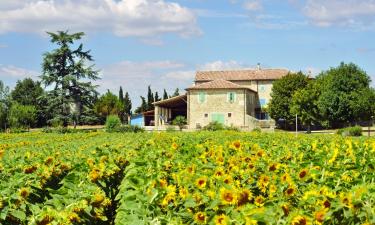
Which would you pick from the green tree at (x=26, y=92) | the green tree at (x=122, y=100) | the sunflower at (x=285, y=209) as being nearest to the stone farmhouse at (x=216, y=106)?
the green tree at (x=122, y=100)

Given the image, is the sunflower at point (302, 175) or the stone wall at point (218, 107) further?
the stone wall at point (218, 107)

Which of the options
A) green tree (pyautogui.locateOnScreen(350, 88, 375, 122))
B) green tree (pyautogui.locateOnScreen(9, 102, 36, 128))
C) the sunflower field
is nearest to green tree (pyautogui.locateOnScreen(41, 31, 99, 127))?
green tree (pyautogui.locateOnScreen(9, 102, 36, 128))

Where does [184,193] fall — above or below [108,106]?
below

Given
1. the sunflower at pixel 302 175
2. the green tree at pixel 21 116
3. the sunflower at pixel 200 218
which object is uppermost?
the green tree at pixel 21 116

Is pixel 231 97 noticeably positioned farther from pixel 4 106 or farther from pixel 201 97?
pixel 4 106

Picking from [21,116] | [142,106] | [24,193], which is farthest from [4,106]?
[24,193]

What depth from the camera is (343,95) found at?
56781 mm

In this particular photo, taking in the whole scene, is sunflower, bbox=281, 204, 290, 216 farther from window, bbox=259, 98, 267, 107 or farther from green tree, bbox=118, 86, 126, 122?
green tree, bbox=118, 86, 126, 122

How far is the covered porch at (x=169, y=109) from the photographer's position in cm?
6322

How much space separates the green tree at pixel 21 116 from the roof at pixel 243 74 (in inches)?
787

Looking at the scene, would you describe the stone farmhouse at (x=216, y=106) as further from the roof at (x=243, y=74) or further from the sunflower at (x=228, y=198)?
the sunflower at (x=228, y=198)

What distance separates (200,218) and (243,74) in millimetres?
67823

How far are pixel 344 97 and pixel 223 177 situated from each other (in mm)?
53524

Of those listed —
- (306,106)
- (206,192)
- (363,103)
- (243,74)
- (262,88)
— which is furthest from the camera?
(243,74)
